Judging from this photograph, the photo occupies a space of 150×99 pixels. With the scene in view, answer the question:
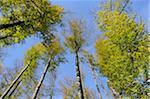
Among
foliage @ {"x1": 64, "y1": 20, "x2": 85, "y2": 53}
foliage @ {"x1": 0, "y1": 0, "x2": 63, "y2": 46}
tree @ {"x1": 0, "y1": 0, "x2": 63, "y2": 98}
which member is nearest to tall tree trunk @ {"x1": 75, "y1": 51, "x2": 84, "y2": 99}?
foliage @ {"x1": 64, "y1": 20, "x2": 85, "y2": 53}

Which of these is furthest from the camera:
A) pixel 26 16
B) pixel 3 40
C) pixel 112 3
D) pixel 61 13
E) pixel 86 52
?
pixel 86 52

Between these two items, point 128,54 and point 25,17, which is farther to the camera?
point 128,54

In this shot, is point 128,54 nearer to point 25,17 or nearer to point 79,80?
point 25,17

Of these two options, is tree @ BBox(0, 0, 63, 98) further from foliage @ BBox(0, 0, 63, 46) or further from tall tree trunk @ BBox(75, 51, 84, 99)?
tall tree trunk @ BBox(75, 51, 84, 99)

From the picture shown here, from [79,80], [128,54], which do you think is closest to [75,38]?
[79,80]

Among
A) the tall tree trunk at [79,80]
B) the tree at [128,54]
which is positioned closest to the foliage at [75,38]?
the tall tree trunk at [79,80]

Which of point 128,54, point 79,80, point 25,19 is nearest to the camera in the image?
point 25,19

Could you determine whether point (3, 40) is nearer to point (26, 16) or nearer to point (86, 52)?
point (26, 16)

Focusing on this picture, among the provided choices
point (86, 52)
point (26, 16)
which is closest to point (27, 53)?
point (86, 52)

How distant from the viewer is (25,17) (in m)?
13.0

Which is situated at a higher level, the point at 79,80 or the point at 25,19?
the point at 25,19

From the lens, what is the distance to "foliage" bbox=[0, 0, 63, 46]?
12.7m

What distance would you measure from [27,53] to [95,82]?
5845 millimetres

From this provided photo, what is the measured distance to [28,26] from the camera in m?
13.4
